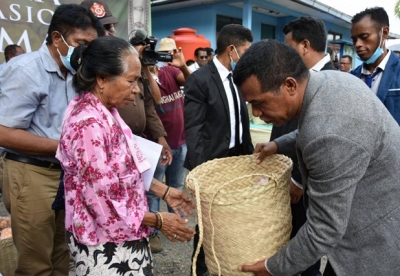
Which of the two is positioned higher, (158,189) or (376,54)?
(376,54)

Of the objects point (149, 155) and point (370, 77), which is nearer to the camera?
point (149, 155)

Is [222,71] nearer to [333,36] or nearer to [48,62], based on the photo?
[48,62]

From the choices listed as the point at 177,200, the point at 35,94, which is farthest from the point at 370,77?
the point at 35,94

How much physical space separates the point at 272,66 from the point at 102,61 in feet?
2.34

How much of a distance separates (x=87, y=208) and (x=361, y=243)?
1.05 metres

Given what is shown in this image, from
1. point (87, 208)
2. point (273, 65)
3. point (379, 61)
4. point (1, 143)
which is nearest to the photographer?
point (273, 65)

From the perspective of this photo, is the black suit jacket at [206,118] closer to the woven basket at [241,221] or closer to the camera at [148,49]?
the camera at [148,49]

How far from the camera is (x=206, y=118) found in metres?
2.67

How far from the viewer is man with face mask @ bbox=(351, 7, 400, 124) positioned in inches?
106

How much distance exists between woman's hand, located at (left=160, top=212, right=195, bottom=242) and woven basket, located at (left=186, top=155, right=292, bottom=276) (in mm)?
141

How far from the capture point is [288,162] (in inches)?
65.5

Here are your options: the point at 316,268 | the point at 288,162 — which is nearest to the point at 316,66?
the point at 288,162

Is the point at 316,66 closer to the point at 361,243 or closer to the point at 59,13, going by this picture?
the point at 361,243

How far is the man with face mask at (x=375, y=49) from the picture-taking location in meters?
2.69
